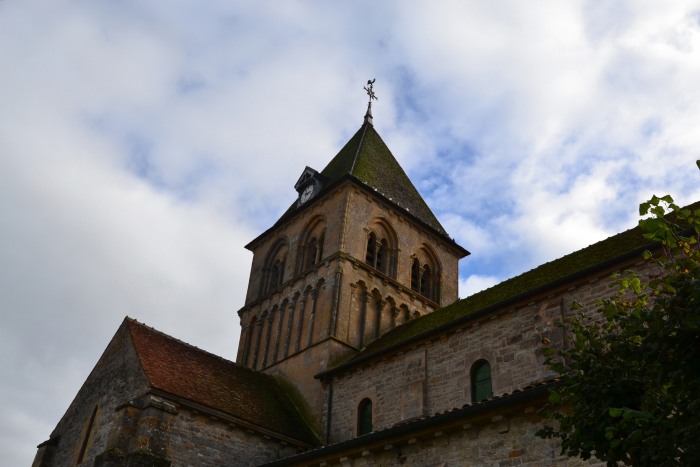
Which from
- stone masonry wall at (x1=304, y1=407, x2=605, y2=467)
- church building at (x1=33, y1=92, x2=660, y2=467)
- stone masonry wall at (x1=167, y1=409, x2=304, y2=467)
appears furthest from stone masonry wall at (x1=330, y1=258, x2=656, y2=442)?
stone masonry wall at (x1=304, y1=407, x2=605, y2=467)

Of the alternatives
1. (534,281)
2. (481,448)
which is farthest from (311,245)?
(481,448)

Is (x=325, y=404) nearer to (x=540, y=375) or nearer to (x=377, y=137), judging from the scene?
(x=540, y=375)

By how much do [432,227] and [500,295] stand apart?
1058 centimetres

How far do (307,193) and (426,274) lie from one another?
6271 millimetres

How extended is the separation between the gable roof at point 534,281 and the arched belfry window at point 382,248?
4.55 meters

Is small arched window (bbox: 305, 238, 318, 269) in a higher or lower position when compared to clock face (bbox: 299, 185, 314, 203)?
lower

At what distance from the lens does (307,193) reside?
2881 centimetres

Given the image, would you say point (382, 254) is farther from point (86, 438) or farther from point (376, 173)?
point (86, 438)

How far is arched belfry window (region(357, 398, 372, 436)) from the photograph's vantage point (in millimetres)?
18922

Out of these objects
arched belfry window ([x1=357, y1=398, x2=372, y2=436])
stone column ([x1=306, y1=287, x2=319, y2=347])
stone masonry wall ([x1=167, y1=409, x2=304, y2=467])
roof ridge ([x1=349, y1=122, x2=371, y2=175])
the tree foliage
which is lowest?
the tree foliage

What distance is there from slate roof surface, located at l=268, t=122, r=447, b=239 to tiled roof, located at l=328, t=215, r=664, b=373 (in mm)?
7758

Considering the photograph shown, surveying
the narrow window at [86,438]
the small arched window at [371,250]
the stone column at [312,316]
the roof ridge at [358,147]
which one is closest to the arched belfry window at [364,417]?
the stone column at [312,316]

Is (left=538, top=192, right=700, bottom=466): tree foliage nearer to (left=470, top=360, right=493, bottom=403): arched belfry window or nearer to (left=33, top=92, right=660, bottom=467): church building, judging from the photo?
(left=33, top=92, right=660, bottom=467): church building

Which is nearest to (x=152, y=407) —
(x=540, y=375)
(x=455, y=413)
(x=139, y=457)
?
(x=139, y=457)
